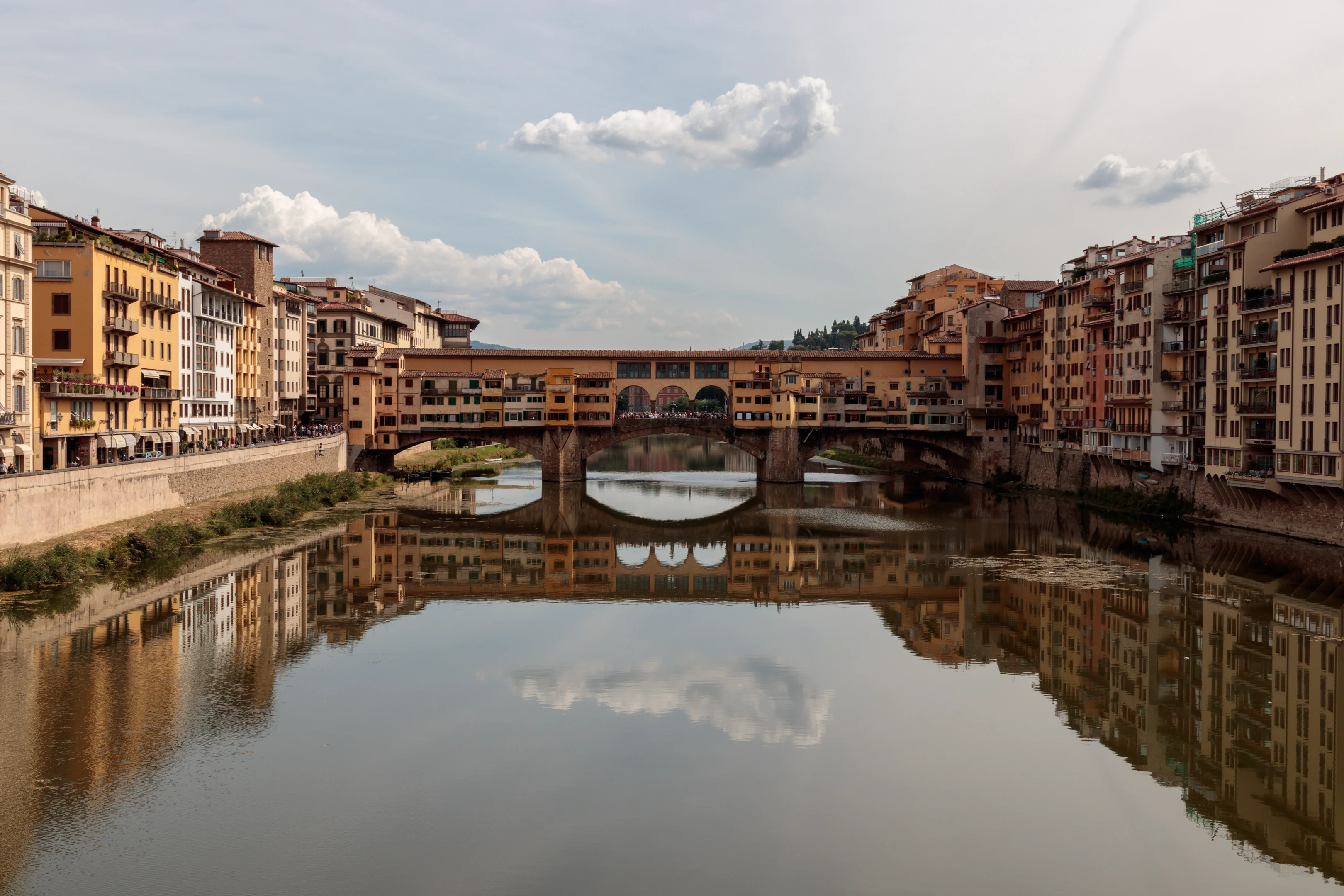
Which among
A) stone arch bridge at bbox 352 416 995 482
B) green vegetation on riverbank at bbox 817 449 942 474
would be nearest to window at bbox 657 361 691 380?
stone arch bridge at bbox 352 416 995 482

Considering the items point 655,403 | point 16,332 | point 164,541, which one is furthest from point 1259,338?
point 16,332

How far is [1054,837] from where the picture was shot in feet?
53.9

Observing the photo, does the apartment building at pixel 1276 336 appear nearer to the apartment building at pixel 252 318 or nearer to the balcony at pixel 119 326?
the balcony at pixel 119 326

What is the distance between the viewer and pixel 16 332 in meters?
35.9

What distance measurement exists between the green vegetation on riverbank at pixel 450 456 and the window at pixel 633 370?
1322cm

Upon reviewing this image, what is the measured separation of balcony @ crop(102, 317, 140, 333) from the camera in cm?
4391

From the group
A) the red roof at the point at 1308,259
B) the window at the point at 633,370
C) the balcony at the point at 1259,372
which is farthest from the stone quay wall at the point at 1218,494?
the window at the point at 633,370

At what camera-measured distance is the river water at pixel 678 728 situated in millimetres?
15406

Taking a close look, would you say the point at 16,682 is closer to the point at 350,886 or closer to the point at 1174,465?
the point at 350,886

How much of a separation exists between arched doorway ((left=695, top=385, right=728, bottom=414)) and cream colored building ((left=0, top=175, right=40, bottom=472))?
313 feet

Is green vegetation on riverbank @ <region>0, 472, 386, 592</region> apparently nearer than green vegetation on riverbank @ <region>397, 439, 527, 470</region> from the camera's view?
Yes

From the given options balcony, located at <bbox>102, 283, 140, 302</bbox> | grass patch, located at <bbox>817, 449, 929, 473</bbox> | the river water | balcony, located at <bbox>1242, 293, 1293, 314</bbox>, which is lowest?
the river water

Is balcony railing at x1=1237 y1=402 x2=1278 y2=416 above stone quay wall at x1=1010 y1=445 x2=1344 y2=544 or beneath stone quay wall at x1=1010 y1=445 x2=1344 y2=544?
above

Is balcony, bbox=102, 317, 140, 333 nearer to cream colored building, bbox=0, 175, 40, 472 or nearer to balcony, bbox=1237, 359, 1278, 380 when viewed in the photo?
cream colored building, bbox=0, 175, 40, 472
